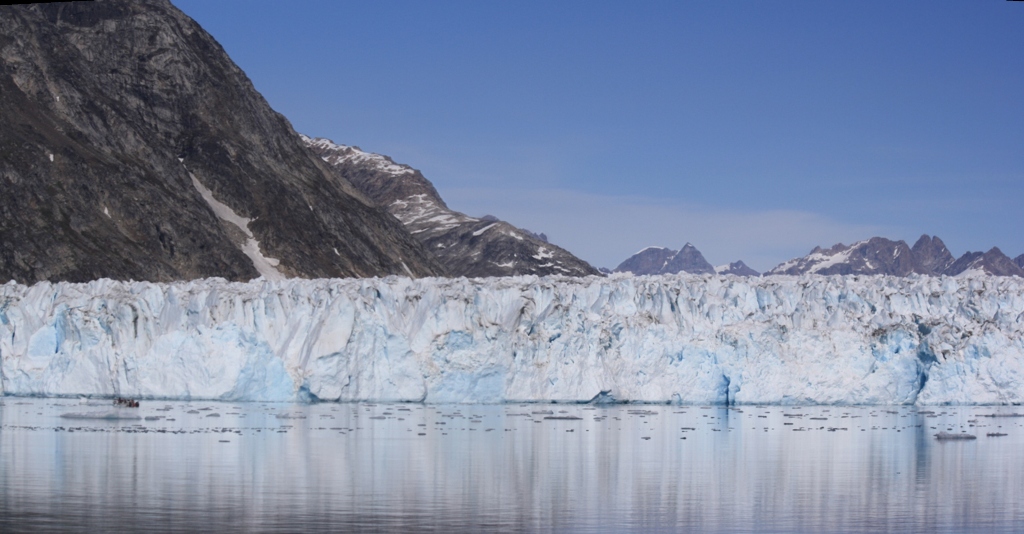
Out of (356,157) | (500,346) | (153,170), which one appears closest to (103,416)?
(500,346)

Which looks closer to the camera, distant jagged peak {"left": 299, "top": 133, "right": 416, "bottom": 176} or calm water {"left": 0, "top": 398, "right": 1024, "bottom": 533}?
calm water {"left": 0, "top": 398, "right": 1024, "bottom": 533}

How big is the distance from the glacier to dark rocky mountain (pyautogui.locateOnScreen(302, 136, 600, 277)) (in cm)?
8400

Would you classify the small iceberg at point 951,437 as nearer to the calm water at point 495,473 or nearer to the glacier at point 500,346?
the calm water at point 495,473

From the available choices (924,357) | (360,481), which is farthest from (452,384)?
(360,481)

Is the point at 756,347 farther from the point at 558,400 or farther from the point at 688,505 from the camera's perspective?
the point at 688,505

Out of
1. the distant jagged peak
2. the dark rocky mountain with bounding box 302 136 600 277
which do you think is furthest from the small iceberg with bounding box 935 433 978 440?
the distant jagged peak

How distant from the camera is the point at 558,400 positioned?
104 ft

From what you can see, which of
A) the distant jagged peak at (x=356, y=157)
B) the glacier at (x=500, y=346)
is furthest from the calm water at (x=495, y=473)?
the distant jagged peak at (x=356, y=157)

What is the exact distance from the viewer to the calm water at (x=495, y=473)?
12727mm

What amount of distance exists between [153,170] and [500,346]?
51277 millimetres

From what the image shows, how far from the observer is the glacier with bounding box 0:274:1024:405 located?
31.3m

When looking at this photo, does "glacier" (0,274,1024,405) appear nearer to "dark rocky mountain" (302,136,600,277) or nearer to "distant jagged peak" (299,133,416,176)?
"dark rocky mountain" (302,136,600,277)

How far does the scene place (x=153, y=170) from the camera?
252 feet

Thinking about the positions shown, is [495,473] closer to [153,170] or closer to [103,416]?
[103,416]
